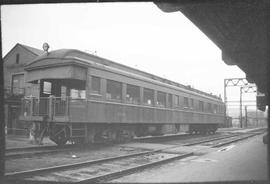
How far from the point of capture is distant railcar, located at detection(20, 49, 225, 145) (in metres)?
12.4

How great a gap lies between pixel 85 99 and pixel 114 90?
1985 mm

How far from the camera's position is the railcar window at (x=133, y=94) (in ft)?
49.7

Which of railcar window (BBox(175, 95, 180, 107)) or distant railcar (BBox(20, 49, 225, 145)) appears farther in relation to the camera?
railcar window (BBox(175, 95, 180, 107))

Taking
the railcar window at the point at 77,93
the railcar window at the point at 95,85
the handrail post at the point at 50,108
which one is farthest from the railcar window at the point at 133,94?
the handrail post at the point at 50,108

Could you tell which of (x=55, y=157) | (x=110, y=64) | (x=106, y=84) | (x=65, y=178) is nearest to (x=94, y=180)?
(x=65, y=178)

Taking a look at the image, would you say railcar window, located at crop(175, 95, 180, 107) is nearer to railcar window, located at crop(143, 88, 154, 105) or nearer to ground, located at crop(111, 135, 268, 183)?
railcar window, located at crop(143, 88, 154, 105)

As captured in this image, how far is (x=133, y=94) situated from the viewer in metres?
15.6

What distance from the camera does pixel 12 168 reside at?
8062mm

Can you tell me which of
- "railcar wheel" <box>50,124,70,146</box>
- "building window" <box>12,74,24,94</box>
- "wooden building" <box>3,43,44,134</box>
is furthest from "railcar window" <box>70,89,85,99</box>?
"building window" <box>12,74,24,94</box>

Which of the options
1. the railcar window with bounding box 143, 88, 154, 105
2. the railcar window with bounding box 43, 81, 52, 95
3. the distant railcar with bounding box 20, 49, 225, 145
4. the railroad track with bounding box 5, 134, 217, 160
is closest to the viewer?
the railroad track with bounding box 5, 134, 217, 160

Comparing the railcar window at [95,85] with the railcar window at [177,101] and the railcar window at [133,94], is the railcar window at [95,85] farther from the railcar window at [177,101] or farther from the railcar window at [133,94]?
the railcar window at [177,101]

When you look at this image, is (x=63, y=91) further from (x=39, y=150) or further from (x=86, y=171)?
(x=86, y=171)

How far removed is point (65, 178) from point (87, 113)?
17.8 feet

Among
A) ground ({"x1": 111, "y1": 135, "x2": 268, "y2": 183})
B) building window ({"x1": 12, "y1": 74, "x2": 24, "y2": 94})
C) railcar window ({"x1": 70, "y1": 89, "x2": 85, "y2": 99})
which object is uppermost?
building window ({"x1": 12, "y1": 74, "x2": 24, "y2": 94})
